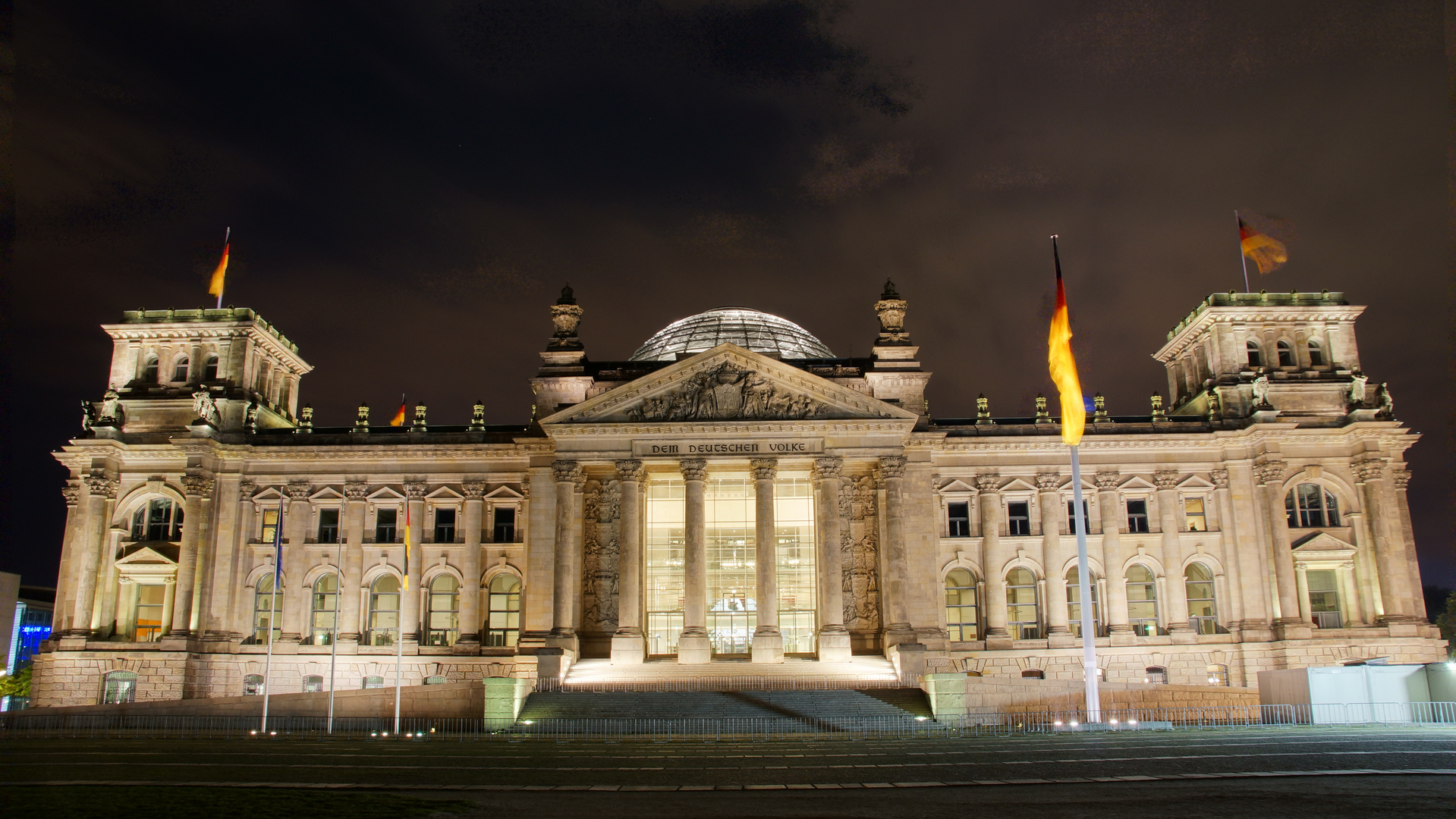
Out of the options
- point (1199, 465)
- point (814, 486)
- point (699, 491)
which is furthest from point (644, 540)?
point (1199, 465)

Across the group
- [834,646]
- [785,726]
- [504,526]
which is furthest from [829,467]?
[504,526]

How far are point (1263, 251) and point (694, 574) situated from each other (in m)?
39.3

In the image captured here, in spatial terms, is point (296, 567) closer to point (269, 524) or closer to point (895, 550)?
point (269, 524)

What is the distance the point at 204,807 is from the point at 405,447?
45.1 metres

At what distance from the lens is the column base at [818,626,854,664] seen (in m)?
51.7

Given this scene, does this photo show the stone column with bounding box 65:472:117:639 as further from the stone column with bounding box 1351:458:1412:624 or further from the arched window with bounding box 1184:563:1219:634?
the stone column with bounding box 1351:458:1412:624

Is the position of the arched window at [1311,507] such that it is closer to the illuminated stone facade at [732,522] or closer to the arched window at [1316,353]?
the illuminated stone facade at [732,522]

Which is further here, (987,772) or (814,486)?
(814,486)

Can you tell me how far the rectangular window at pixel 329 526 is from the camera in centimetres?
6172

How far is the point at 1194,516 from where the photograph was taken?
60781mm

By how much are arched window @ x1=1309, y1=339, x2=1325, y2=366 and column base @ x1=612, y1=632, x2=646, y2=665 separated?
4407 cm

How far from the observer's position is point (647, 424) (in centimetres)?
5459

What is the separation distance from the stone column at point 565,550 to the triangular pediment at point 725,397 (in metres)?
2.85

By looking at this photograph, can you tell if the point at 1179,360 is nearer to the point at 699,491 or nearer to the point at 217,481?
the point at 699,491
